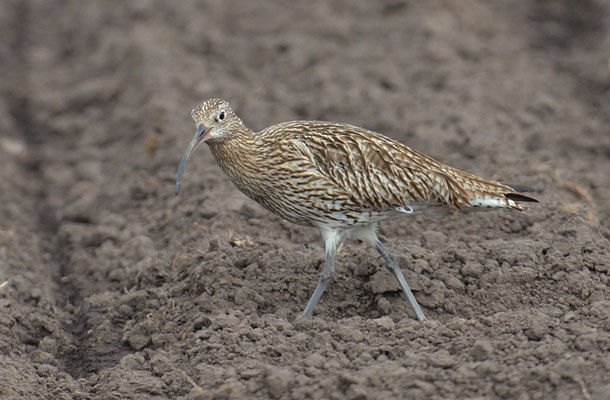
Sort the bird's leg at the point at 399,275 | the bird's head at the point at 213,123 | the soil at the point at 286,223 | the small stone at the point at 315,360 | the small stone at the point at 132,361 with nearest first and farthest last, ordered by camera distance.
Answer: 1. the small stone at the point at 315,360
2. the soil at the point at 286,223
3. the small stone at the point at 132,361
4. the bird's head at the point at 213,123
5. the bird's leg at the point at 399,275

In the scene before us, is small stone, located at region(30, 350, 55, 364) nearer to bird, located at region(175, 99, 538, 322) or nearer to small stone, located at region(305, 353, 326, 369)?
bird, located at region(175, 99, 538, 322)

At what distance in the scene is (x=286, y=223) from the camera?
8531 millimetres

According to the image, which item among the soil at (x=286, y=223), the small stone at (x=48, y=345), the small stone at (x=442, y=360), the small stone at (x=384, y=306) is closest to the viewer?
the small stone at (x=442, y=360)

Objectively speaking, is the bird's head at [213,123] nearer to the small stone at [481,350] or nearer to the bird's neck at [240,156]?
the bird's neck at [240,156]

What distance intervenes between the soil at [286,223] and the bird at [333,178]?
0.56m

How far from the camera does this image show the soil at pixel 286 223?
6031 millimetres

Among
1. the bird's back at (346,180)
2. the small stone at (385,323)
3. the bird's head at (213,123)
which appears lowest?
the small stone at (385,323)

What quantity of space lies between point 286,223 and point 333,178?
185 centimetres

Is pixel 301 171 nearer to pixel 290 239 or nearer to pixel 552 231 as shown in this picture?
pixel 290 239

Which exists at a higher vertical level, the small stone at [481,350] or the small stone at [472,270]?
the small stone at [481,350]

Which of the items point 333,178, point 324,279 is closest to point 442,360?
point 324,279

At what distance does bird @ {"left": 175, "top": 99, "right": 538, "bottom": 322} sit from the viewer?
6730 mm

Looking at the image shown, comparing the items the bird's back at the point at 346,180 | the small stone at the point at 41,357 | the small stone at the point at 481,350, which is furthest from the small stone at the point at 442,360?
the small stone at the point at 41,357

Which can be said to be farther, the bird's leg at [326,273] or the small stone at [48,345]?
the small stone at [48,345]
